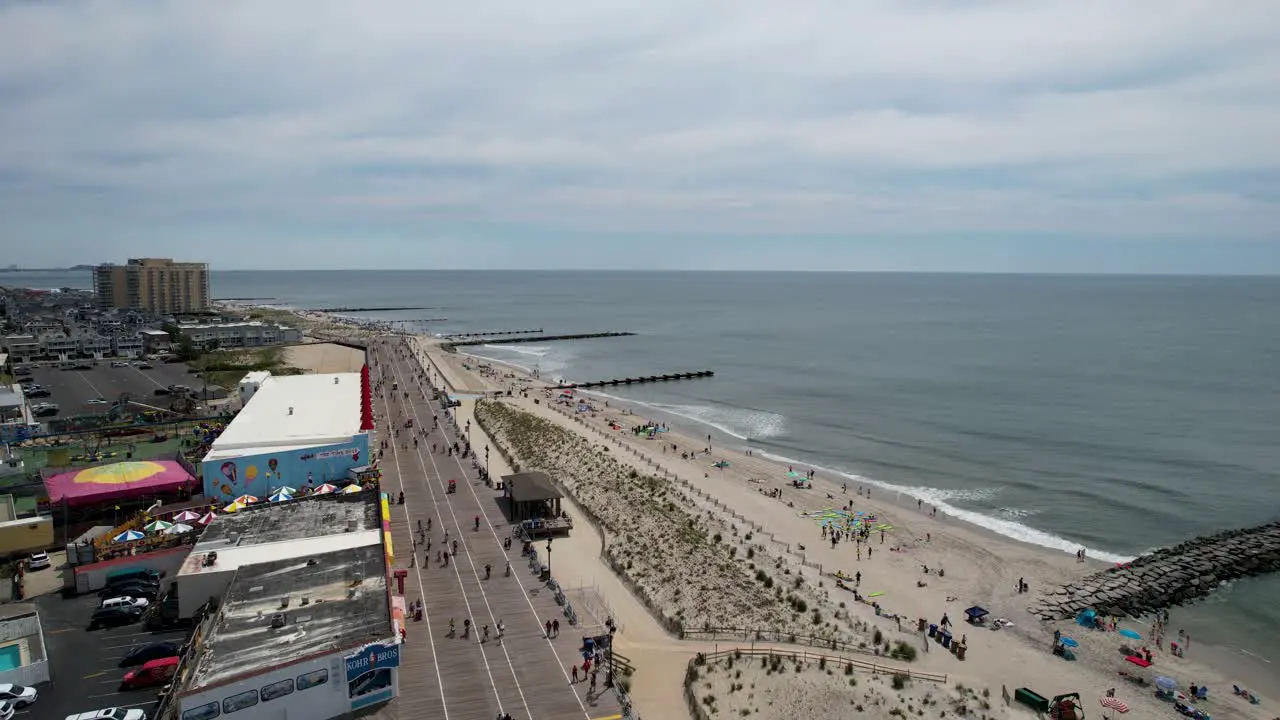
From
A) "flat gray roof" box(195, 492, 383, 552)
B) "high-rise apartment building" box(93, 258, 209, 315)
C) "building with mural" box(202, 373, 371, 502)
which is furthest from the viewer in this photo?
"high-rise apartment building" box(93, 258, 209, 315)

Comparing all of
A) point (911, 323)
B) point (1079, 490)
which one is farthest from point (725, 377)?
point (911, 323)

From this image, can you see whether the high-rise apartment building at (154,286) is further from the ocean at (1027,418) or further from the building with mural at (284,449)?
the building with mural at (284,449)

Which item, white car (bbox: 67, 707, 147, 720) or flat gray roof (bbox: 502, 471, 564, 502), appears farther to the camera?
flat gray roof (bbox: 502, 471, 564, 502)

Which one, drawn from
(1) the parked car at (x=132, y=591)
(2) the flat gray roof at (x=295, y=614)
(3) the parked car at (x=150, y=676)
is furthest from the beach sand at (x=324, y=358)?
(3) the parked car at (x=150, y=676)

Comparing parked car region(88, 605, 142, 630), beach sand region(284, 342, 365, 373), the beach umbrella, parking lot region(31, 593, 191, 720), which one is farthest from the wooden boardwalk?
beach sand region(284, 342, 365, 373)

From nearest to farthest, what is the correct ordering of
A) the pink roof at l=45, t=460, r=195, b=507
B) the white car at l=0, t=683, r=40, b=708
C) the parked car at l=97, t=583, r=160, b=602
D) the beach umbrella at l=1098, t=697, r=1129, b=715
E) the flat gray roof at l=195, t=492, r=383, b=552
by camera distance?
1. the white car at l=0, t=683, r=40, b=708
2. the beach umbrella at l=1098, t=697, r=1129, b=715
3. the parked car at l=97, t=583, r=160, b=602
4. the flat gray roof at l=195, t=492, r=383, b=552
5. the pink roof at l=45, t=460, r=195, b=507

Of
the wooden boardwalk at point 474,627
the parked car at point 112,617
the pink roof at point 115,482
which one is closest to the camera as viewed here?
the wooden boardwalk at point 474,627

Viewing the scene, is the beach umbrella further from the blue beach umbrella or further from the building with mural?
the blue beach umbrella

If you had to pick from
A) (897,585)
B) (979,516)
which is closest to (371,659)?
(897,585)
